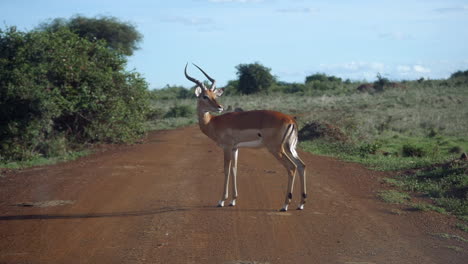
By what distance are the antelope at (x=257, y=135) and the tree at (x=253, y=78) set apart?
42167 mm

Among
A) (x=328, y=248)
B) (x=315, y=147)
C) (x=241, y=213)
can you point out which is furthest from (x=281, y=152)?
(x=315, y=147)

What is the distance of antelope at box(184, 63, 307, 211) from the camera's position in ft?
28.3

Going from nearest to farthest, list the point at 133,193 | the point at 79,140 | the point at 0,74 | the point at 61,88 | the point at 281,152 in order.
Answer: the point at 281,152, the point at 133,193, the point at 0,74, the point at 61,88, the point at 79,140

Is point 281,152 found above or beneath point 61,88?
beneath

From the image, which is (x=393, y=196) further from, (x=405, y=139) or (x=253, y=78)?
(x=253, y=78)

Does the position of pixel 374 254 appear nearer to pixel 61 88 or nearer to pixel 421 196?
pixel 421 196

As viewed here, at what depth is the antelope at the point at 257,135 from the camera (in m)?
8.62

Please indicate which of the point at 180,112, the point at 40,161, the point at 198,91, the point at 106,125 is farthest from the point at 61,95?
the point at 180,112

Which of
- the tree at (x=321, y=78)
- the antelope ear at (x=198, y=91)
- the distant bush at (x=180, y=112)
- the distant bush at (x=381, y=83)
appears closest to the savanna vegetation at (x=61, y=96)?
the antelope ear at (x=198, y=91)

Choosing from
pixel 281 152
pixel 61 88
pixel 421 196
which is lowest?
pixel 421 196

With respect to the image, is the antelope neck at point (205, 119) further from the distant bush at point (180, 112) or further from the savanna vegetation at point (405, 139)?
the distant bush at point (180, 112)

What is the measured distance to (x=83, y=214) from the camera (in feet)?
26.5

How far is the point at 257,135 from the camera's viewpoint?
8.77m

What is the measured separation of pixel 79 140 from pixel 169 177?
7.21 metres
